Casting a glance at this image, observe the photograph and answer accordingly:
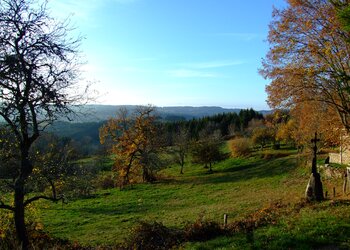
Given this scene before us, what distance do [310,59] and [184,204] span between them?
18080 mm

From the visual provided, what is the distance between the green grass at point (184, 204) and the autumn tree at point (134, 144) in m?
3.76

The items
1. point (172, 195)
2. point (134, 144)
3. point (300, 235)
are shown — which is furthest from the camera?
point (134, 144)

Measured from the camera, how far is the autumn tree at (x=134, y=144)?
153 feet

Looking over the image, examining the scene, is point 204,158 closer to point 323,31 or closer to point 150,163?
point 150,163

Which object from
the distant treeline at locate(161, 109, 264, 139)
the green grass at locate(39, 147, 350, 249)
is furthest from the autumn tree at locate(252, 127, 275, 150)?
the distant treeline at locate(161, 109, 264, 139)

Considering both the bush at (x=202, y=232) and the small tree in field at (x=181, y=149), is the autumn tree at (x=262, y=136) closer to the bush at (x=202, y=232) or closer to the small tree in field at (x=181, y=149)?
the small tree in field at (x=181, y=149)

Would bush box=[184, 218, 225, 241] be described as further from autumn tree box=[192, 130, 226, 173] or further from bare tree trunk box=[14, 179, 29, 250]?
autumn tree box=[192, 130, 226, 173]

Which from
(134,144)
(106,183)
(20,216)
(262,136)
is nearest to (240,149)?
(262,136)

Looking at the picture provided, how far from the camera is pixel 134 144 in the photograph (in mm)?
47094

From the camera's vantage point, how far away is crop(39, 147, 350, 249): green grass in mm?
20297

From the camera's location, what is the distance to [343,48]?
15.9m

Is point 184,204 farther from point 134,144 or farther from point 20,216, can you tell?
point 20,216

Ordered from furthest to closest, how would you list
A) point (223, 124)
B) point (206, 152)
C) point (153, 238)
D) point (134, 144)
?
point (223, 124)
point (206, 152)
point (134, 144)
point (153, 238)

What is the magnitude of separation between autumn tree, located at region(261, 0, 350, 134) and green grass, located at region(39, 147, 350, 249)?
6493 mm
